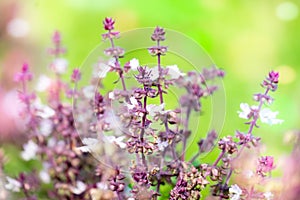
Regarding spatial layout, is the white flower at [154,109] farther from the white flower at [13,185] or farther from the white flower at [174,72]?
the white flower at [13,185]

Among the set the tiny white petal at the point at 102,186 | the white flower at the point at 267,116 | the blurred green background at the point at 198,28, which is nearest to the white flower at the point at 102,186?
the tiny white petal at the point at 102,186

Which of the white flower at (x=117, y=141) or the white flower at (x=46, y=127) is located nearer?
the white flower at (x=117, y=141)

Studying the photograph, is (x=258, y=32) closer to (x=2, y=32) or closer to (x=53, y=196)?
(x=2, y=32)

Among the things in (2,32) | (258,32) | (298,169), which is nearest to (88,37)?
(2,32)

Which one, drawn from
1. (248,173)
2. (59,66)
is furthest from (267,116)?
(59,66)

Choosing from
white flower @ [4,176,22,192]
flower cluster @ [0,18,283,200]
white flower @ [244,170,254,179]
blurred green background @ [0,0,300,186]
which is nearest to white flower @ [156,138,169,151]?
flower cluster @ [0,18,283,200]

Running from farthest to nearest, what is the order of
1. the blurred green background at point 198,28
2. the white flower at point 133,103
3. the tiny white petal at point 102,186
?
the blurred green background at point 198,28 → the tiny white petal at point 102,186 → the white flower at point 133,103
